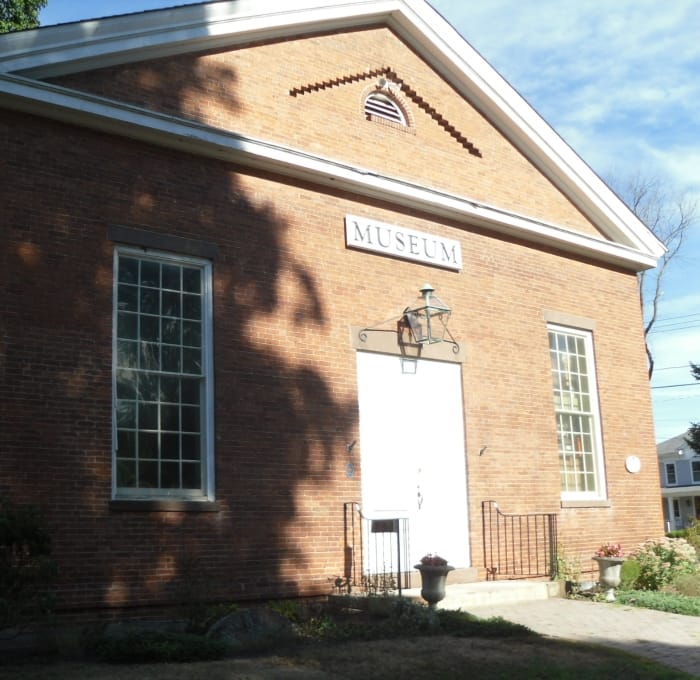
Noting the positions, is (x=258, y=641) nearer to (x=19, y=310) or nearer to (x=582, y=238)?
(x=19, y=310)

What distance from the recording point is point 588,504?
1482cm

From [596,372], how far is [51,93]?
9353mm

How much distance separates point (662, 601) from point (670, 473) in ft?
169

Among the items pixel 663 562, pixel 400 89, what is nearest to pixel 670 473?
pixel 663 562

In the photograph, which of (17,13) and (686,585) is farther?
(17,13)

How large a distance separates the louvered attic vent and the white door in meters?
3.53

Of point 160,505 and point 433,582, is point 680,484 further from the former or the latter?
point 160,505

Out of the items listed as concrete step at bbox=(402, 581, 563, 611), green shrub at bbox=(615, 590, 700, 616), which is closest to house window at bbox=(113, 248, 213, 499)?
concrete step at bbox=(402, 581, 563, 611)

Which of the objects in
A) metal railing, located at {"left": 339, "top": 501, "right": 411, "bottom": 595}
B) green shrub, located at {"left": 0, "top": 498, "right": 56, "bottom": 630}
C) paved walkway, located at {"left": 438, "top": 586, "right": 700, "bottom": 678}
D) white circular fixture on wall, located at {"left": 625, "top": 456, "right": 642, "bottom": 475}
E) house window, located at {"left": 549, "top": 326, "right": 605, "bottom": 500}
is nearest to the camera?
green shrub, located at {"left": 0, "top": 498, "right": 56, "bottom": 630}

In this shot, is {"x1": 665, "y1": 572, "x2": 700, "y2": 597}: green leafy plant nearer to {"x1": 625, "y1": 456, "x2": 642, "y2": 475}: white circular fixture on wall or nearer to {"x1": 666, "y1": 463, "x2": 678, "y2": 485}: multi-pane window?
{"x1": 625, "y1": 456, "x2": 642, "y2": 475}: white circular fixture on wall

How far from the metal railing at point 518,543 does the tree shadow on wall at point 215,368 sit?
2564 mm

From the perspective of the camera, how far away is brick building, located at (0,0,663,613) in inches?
399

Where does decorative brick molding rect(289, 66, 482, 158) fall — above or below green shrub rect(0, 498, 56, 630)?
above

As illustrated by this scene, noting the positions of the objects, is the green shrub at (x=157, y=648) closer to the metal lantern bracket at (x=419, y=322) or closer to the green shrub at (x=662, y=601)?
the metal lantern bracket at (x=419, y=322)
